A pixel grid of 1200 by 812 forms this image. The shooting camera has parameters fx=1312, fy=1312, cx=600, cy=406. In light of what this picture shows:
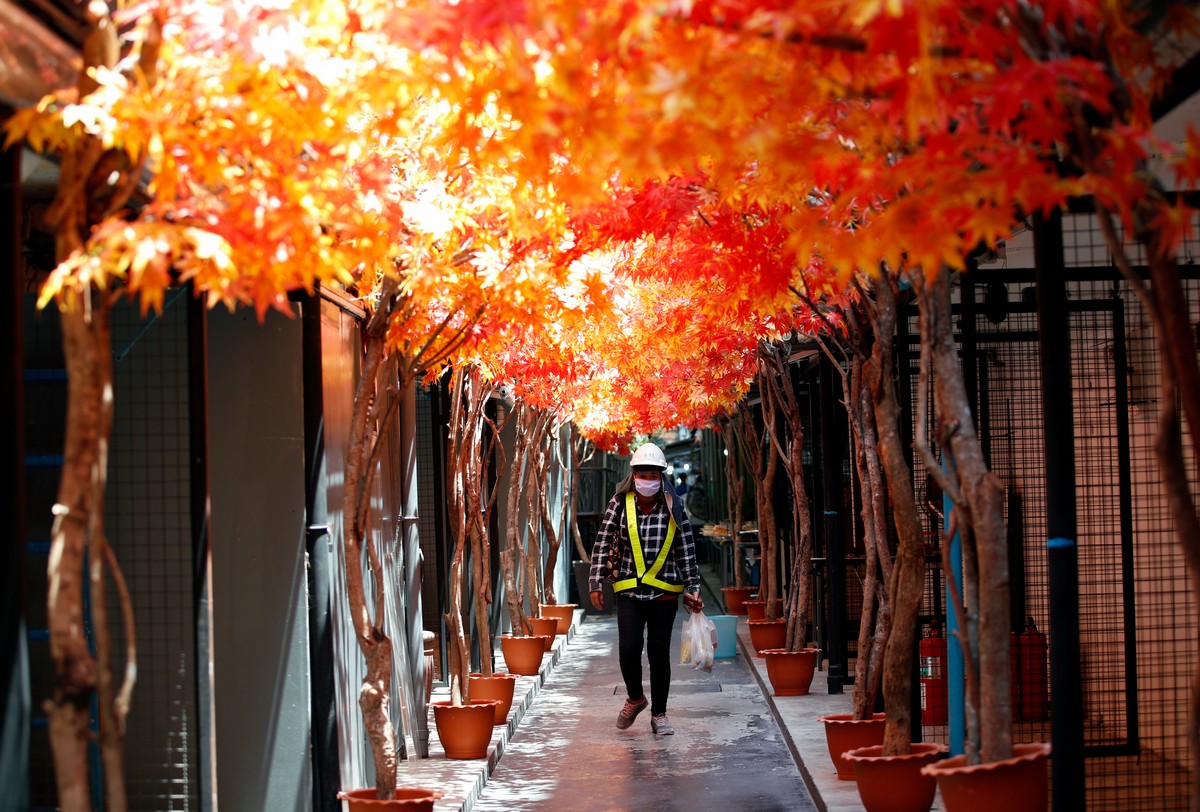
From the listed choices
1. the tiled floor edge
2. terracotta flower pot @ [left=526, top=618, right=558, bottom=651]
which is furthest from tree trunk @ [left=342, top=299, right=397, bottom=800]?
terracotta flower pot @ [left=526, top=618, right=558, bottom=651]

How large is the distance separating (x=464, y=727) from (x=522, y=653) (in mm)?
4443

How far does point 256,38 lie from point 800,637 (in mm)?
9886

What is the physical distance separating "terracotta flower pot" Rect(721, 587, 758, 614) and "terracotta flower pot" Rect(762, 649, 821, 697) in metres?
8.13

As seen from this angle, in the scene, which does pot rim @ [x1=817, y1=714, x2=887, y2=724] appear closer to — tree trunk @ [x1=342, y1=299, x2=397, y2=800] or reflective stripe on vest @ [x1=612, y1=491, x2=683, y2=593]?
tree trunk @ [x1=342, y1=299, x2=397, y2=800]

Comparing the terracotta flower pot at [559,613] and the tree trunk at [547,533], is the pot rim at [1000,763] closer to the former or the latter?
the terracotta flower pot at [559,613]

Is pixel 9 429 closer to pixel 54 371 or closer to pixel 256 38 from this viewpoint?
pixel 256 38

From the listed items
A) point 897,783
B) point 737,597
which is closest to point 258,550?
point 897,783

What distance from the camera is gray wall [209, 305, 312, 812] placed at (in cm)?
686

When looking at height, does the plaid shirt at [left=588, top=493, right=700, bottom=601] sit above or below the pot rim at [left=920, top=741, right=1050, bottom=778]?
above

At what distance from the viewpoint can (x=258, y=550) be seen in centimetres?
699

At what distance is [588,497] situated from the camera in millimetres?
31562

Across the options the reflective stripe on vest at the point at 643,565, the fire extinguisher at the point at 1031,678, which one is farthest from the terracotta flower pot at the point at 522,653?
the fire extinguisher at the point at 1031,678

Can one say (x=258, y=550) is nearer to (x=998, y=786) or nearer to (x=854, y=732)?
(x=854, y=732)

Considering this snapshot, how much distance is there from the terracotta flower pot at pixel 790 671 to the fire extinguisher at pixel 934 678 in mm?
2056
